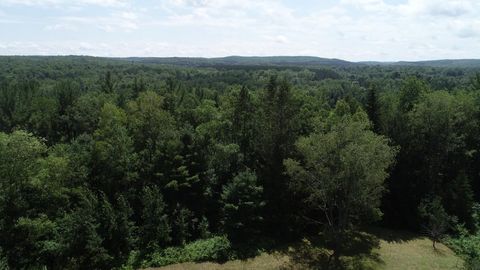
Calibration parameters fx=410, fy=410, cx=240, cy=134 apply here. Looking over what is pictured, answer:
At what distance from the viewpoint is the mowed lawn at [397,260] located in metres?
26.1

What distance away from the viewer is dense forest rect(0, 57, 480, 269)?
24.8 metres

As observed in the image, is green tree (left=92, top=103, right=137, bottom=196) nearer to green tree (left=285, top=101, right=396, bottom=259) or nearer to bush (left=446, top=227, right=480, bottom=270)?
green tree (left=285, top=101, right=396, bottom=259)

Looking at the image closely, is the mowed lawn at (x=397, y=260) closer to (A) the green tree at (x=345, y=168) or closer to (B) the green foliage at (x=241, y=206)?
(B) the green foliage at (x=241, y=206)

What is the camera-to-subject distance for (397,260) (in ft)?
89.6

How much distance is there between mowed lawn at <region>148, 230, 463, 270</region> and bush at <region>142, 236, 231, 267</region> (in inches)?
20.2

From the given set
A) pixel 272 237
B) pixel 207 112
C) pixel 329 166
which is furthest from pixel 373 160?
pixel 207 112

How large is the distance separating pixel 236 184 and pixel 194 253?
18.1 ft

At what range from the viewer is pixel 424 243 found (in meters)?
31.0

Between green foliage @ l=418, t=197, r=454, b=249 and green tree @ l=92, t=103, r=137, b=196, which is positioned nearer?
green foliage @ l=418, t=197, r=454, b=249

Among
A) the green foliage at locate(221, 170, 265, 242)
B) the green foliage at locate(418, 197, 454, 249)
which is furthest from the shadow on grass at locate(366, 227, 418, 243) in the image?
the green foliage at locate(221, 170, 265, 242)

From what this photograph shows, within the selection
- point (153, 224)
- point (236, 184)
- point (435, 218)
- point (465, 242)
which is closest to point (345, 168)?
point (236, 184)

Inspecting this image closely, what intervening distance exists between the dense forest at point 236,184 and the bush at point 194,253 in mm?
74

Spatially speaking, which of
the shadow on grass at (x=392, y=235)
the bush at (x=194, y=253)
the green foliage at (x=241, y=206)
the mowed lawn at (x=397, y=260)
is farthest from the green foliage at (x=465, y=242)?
the bush at (x=194, y=253)

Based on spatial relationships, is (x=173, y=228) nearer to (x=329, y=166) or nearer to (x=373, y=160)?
(x=329, y=166)
